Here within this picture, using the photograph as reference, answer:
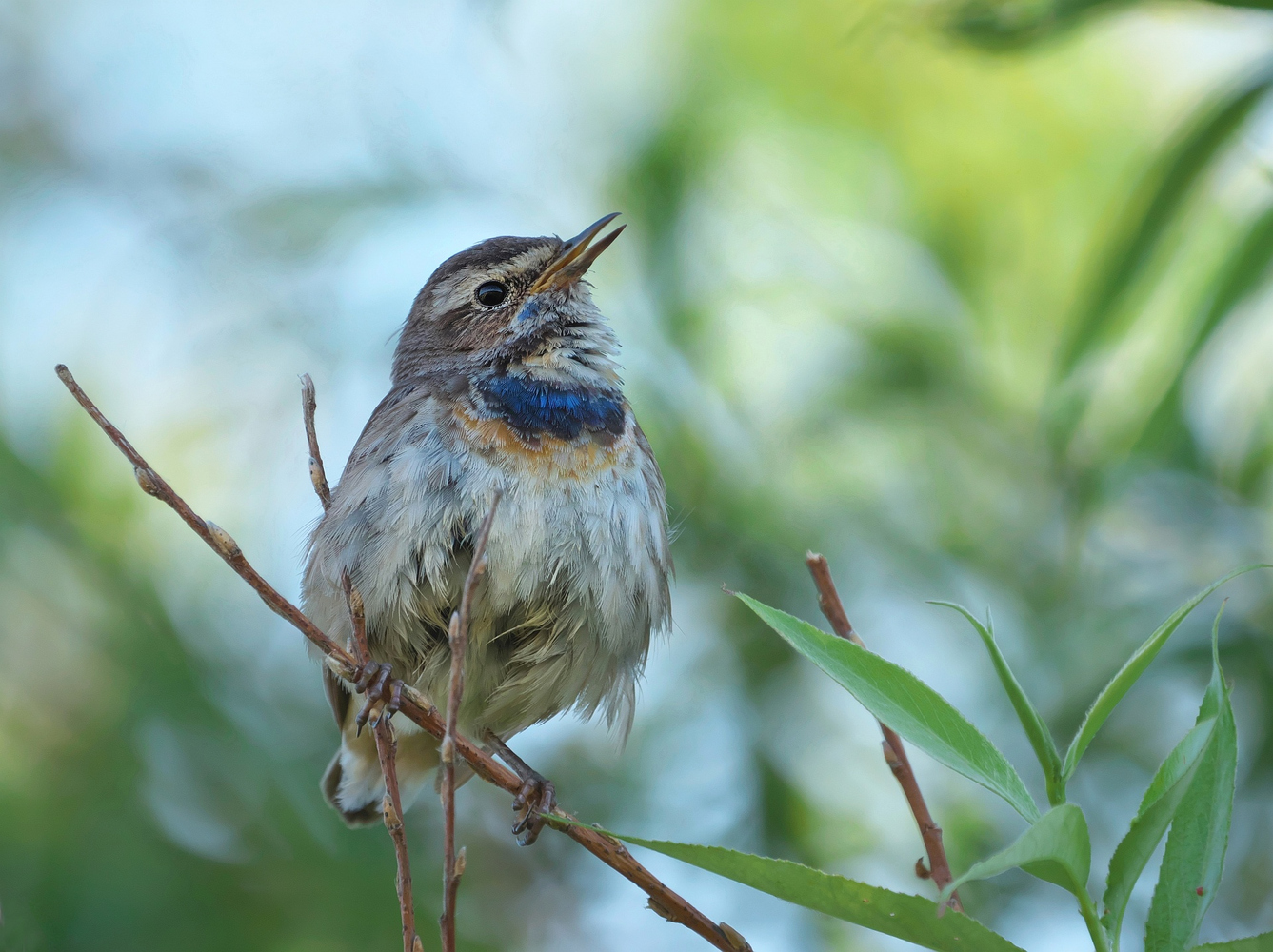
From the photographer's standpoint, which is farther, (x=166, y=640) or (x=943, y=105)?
(x=943, y=105)

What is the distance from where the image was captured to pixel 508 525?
14.5 feet

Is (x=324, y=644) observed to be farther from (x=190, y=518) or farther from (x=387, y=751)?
(x=190, y=518)

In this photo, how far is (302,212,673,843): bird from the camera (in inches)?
175

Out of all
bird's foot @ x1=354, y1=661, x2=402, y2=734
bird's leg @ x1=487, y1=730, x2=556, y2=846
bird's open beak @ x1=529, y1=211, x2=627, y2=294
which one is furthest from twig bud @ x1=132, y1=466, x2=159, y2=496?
bird's open beak @ x1=529, y1=211, x2=627, y2=294

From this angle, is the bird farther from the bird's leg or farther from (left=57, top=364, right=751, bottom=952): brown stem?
A: (left=57, top=364, right=751, bottom=952): brown stem

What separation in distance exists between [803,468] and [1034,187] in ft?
8.13

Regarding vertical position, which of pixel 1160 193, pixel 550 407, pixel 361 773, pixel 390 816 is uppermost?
pixel 550 407

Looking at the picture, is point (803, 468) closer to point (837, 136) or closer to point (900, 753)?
point (837, 136)

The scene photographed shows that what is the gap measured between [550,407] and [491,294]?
0.92 m

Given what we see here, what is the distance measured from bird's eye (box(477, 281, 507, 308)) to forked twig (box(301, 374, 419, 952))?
6.61 ft

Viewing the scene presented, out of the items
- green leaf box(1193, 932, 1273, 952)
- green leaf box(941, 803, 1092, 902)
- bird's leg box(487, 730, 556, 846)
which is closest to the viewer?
green leaf box(941, 803, 1092, 902)

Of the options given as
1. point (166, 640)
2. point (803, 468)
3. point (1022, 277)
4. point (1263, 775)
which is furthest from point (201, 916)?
point (1022, 277)

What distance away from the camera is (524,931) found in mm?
6477

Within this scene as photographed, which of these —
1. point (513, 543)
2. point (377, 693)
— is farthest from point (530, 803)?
point (513, 543)
